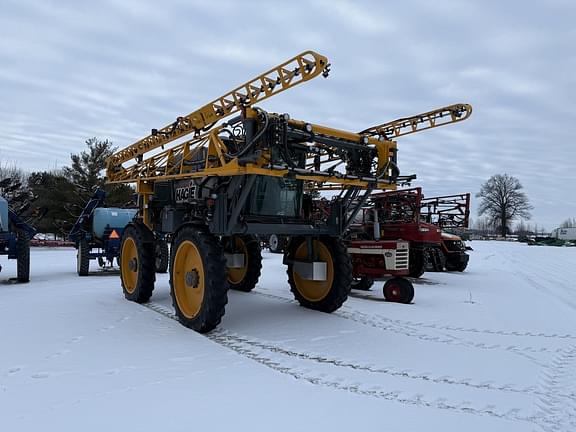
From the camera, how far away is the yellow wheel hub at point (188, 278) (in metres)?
6.11

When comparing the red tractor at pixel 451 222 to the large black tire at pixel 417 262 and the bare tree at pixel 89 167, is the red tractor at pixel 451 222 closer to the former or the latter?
the large black tire at pixel 417 262

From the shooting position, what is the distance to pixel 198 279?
6.09 metres

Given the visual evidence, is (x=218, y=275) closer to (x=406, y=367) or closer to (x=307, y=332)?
(x=307, y=332)

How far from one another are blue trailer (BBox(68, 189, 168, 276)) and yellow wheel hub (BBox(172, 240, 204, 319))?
20.7ft

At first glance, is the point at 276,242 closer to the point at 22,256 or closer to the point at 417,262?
the point at 417,262

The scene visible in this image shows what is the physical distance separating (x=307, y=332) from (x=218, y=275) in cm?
140

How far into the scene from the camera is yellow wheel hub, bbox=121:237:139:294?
823 cm

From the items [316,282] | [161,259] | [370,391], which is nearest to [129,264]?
[316,282]

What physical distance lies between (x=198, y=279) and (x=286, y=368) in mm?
2133

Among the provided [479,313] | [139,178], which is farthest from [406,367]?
[139,178]

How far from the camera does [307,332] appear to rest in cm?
591

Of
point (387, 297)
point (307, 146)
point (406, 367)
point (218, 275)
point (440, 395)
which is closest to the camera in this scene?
point (440, 395)

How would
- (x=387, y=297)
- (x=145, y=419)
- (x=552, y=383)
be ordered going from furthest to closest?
1. (x=387, y=297)
2. (x=552, y=383)
3. (x=145, y=419)

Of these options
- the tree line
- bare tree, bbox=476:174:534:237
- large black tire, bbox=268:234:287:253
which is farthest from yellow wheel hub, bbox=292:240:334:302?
bare tree, bbox=476:174:534:237
